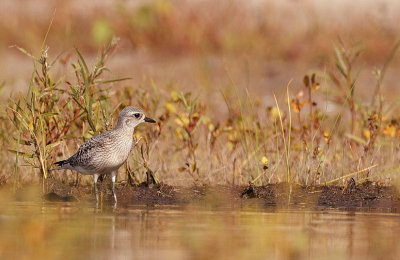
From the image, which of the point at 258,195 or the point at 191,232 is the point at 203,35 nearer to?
the point at 258,195

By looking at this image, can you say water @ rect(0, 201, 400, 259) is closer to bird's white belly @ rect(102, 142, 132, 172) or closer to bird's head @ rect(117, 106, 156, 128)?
bird's white belly @ rect(102, 142, 132, 172)

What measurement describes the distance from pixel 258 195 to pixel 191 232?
260 cm

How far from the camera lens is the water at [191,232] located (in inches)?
262

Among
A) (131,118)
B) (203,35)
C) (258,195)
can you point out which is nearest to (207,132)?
(131,118)

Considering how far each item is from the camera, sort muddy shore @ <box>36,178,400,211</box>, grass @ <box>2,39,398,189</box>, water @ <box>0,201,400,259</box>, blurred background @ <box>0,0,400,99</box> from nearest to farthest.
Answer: water @ <box>0,201,400,259</box>, muddy shore @ <box>36,178,400,211</box>, grass @ <box>2,39,398,189</box>, blurred background @ <box>0,0,400,99</box>

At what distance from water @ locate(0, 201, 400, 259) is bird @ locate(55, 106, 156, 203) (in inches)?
24.8

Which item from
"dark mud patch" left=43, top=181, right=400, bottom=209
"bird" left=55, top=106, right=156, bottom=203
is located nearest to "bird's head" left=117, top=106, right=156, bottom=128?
"bird" left=55, top=106, right=156, bottom=203

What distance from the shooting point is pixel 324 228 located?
806 centimetres

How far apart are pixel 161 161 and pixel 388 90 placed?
25.1ft

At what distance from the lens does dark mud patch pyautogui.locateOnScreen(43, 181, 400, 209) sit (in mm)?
9930

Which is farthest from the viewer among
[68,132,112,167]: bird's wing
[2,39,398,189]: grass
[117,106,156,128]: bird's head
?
[117,106,156,128]: bird's head

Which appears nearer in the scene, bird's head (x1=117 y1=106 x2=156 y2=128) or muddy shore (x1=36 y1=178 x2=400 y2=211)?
muddy shore (x1=36 y1=178 x2=400 y2=211)

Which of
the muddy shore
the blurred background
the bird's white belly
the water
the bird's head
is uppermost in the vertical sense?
the blurred background

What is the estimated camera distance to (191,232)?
7.57 m
